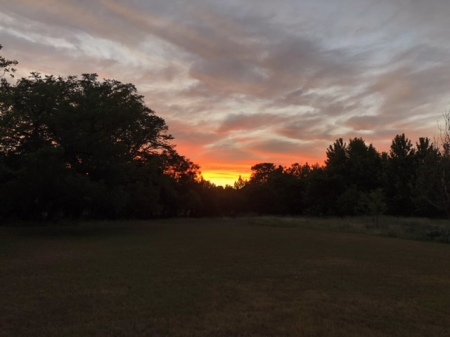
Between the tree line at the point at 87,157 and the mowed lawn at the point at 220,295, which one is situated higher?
the tree line at the point at 87,157

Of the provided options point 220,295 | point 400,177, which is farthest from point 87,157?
point 400,177

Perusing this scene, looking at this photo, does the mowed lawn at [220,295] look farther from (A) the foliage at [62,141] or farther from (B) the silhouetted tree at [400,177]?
(B) the silhouetted tree at [400,177]

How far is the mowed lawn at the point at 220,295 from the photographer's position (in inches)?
289

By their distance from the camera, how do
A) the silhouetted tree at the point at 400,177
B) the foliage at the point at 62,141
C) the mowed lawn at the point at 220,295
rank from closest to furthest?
the mowed lawn at the point at 220,295 → the foliage at the point at 62,141 → the silhouetted tree at the point at 400,177

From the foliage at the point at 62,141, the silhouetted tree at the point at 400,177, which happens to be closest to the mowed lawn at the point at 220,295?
the foliage at the point at 62,141

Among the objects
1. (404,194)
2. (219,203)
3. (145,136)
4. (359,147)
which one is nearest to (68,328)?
(145,136)

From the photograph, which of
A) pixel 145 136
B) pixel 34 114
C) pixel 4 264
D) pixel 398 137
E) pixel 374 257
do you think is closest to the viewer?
pixel 4 264

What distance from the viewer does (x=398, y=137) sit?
76.7 metres

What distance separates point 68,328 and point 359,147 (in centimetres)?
8445

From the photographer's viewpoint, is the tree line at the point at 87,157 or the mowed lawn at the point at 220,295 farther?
the tree line at the point at 87,157

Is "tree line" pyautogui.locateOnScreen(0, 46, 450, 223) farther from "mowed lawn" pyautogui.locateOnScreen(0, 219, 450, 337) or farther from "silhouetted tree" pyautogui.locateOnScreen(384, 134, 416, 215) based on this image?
"mowed lawn" pyautogui.locateOnScreen(0, 219, 450, 337)

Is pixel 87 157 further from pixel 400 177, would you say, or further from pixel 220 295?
pixel 400 177

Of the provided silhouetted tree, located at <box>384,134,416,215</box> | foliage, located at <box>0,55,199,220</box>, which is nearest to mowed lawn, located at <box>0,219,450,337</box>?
foliage, located at <box>0,55,199,220</box>

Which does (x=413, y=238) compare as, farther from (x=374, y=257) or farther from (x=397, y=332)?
(x=397, y=332)
